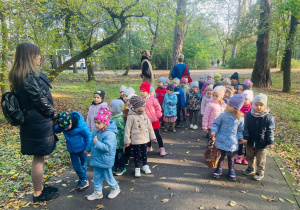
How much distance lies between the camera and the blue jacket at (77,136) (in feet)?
11.7

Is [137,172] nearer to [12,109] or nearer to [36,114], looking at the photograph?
[36,114]

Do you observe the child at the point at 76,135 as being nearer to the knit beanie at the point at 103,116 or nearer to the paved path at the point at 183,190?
the knit beanie at the point at 103,116

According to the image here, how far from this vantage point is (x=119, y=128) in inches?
168

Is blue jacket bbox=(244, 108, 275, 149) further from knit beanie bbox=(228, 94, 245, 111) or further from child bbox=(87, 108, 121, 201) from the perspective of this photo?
child bbox=(87, 108, 121, 201)

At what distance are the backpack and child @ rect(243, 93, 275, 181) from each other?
13.1 feet

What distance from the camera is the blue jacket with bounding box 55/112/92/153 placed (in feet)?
11.7

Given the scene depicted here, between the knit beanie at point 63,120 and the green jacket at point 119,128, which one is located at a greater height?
the knit beanie at point 63,120

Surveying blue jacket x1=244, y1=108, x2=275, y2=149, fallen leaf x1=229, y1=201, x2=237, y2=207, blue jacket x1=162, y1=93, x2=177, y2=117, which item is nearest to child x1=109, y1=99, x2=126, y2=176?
fallen leaf x1=229, y1=201, x2=237, y2=207

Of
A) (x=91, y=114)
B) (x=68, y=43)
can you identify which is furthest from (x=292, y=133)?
(x=68, y=43)

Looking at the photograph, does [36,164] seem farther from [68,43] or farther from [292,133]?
[292,133]

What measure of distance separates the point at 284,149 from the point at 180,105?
329 cm

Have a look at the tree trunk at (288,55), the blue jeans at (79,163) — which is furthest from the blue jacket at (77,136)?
the tree trunk at (288,55)

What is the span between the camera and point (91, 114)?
485cm

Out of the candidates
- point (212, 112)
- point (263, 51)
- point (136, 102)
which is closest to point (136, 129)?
point (136, 102)
